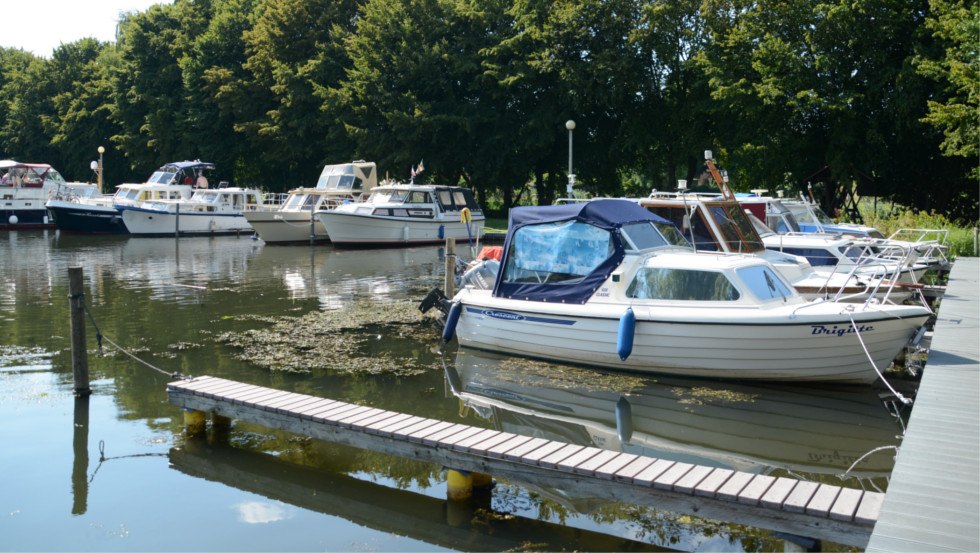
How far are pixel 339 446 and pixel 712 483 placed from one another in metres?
4.62

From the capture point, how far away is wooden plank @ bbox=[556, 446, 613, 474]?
7824 mm

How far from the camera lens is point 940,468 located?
7.52 meters

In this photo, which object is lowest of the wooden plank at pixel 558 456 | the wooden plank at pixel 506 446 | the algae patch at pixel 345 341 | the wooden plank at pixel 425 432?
the algae patch at pixel 345 341

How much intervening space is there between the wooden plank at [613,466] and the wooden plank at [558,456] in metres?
0.41

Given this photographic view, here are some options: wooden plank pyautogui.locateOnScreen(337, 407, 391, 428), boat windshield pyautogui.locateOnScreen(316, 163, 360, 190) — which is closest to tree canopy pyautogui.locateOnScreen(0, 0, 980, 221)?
boat windshield pyautogui.locateOnScreen(316, 163, 360, 190)

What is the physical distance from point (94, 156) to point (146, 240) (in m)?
32.1

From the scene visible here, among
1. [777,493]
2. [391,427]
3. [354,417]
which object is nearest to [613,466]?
[777,493]

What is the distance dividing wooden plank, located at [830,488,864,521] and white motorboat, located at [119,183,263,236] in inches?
1509

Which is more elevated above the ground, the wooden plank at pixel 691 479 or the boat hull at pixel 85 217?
the boat hull at pixel 85 217

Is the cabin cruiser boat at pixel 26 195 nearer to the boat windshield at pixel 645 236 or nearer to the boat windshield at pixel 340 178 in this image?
the boat windshield at pixel 340 178

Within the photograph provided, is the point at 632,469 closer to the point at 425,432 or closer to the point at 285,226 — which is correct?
the point at 425,432

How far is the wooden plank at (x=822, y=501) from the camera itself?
676cm

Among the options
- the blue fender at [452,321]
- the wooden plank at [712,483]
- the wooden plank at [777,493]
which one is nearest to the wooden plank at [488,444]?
the wooden plank at [712,483]

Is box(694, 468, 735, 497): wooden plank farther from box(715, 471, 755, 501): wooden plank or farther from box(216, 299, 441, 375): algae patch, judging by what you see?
box(216, 299, 441, 375): algae patch
